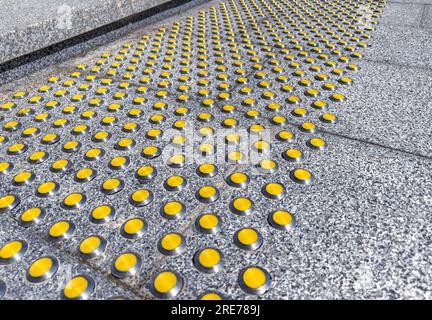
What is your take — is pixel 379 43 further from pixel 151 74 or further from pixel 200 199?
pixel 200 199

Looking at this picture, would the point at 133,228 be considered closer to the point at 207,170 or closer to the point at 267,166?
the point at 207,170

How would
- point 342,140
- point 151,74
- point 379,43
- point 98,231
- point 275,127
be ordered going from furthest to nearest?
point 379,43
point 151,74
point 275,127
point 342,140
point 98,231

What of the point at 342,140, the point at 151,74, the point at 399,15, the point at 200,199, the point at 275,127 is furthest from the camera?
the point at 399,15

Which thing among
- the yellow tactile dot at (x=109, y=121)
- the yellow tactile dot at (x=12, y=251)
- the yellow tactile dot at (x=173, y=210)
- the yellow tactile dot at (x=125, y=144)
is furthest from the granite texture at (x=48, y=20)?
the yellow tactile dot at (x=173, y=210)

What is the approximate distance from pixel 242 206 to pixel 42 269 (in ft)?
3.34

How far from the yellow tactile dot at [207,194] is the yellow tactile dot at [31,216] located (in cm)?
86

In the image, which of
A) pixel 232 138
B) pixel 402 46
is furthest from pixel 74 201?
pixel 402 46

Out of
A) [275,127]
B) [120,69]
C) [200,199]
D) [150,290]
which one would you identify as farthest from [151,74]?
[150,290]

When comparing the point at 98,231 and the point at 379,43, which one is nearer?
the point at 98,231

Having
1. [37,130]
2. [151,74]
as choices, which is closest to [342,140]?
[151,74]

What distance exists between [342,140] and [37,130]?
7.45 feet

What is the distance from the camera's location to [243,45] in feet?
13.4

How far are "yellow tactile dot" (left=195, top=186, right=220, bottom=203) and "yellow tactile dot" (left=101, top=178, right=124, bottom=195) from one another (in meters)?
0.47

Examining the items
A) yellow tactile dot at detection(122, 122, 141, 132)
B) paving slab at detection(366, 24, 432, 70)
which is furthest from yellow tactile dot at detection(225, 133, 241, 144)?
paving slab at detection(366, 24, 432, 70)
